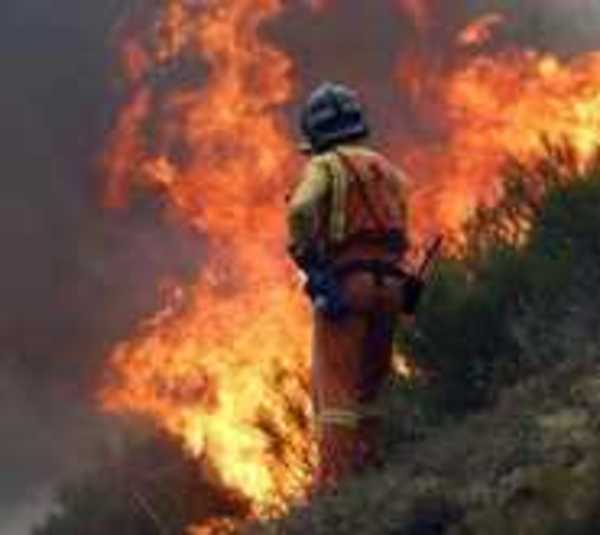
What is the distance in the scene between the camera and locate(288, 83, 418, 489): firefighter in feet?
29.4

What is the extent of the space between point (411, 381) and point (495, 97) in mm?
6541

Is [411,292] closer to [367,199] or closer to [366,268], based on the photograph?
[366,268]

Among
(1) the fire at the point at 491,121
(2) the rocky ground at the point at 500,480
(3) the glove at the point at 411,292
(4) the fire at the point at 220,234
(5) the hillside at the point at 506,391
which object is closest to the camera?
(2) the rocky ground at the point at 500,480

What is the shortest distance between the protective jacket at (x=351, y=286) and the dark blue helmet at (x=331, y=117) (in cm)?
14

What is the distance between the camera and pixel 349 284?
8992 mm

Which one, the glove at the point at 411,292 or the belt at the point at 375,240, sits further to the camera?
the glove at the point at 411,292

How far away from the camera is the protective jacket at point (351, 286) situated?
898cm

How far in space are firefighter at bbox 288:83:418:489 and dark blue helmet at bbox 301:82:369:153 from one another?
0.01 metres

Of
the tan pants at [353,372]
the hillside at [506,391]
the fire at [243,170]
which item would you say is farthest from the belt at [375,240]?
the fire at [243,170]

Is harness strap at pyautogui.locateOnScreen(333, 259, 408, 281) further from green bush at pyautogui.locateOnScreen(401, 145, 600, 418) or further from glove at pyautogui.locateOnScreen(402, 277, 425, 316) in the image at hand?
green bush at pyautogui.locateOnScreen(401, 145, 600, 418)

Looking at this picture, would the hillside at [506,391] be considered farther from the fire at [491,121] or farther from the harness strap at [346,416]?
the fire at [491,121]

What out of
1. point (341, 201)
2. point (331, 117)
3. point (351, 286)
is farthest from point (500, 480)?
point (331, 117)

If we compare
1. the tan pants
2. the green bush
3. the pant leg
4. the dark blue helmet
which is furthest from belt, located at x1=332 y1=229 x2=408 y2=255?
the green bush

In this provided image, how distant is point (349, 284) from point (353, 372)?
42 cm
